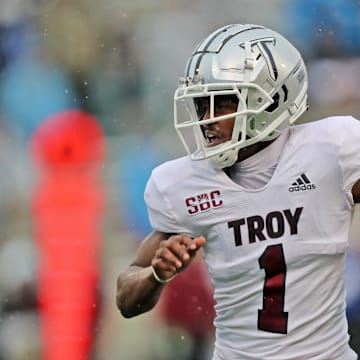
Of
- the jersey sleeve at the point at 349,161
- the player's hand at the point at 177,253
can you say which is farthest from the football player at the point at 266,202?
the player's hand at the point at 177,253

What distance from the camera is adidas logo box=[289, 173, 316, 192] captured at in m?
2.12

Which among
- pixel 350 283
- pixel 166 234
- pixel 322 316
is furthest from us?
pixel 350 283

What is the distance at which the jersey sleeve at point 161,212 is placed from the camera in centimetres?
221

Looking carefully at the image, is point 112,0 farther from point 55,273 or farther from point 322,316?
point 322,316

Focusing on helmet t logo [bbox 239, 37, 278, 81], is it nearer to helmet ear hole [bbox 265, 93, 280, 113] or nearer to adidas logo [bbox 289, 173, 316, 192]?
helmet ear hole [bbox 265, 93, 280, 113]

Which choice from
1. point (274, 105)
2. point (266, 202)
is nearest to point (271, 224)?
point (266, 202)

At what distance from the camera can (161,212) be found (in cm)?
222

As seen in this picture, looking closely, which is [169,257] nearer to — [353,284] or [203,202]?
[203,202]

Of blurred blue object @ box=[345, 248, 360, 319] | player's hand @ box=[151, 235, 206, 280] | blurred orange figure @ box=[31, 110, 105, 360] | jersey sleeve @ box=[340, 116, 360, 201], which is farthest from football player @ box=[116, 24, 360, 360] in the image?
blurred orange figure @ box=[31, 110, 105, 360]

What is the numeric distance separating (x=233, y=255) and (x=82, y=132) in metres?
1.53

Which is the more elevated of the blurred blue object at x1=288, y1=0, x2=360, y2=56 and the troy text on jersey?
the blurred blue object at x1=288, y1=0, x2=360, y2=56

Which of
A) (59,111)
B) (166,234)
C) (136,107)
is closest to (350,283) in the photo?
(136,107)

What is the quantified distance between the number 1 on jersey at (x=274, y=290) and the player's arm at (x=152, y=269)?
172 mm

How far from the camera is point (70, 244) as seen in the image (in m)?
3.60
